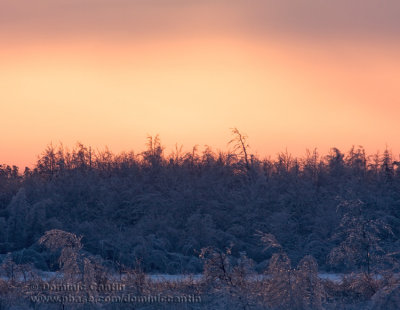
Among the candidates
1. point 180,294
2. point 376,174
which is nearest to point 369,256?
point 180,294

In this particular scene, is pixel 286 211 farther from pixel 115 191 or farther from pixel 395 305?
pixel 395 305

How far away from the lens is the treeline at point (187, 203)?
69.9 ft

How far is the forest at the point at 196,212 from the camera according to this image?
55.4ft

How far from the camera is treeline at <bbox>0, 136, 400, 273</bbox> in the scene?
2131 cm

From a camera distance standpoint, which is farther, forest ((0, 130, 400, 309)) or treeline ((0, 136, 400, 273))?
treeline ((0, 136, 400, 273))

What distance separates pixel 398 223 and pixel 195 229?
7572mm

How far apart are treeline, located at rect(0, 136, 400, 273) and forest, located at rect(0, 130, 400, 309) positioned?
0.16ft

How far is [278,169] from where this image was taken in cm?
3030

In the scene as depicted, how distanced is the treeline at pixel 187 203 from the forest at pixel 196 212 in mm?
48

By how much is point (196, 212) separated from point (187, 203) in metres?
0.77

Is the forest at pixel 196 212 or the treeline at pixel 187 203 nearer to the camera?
the forest at pixel 196 212

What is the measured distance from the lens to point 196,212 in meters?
24.1

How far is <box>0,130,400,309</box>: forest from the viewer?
1688 cm

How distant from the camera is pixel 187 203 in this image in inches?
974
